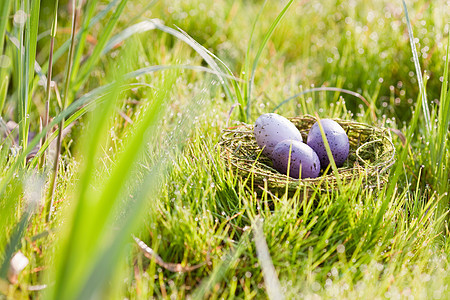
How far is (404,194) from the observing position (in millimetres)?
1537

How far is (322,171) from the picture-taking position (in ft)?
5.29

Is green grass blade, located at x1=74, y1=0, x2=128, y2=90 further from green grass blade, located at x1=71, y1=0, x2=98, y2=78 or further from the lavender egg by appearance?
the lavender egg

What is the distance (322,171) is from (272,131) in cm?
24

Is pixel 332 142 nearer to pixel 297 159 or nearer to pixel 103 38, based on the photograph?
pixel 297 159

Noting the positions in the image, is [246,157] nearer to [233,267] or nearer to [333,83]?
[233,267]

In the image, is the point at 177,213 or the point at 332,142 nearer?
the point at 177,213

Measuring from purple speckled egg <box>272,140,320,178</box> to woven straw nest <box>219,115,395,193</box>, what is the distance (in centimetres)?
4

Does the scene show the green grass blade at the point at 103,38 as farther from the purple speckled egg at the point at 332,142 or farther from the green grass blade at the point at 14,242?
the purple speckled egg at the point at 332,142

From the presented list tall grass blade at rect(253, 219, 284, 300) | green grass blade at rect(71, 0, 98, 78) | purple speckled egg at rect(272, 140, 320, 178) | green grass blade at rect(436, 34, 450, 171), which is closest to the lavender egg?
purple speckled egg at rect(272, 140, 320, 178)

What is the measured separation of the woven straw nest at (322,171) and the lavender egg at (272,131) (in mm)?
56

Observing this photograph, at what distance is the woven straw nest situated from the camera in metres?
1.36

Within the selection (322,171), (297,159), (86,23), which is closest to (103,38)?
(86,23)

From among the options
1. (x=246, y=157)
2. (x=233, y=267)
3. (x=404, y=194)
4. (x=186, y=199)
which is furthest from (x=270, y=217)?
(x=404, y=194)

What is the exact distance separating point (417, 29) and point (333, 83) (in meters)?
0.56
